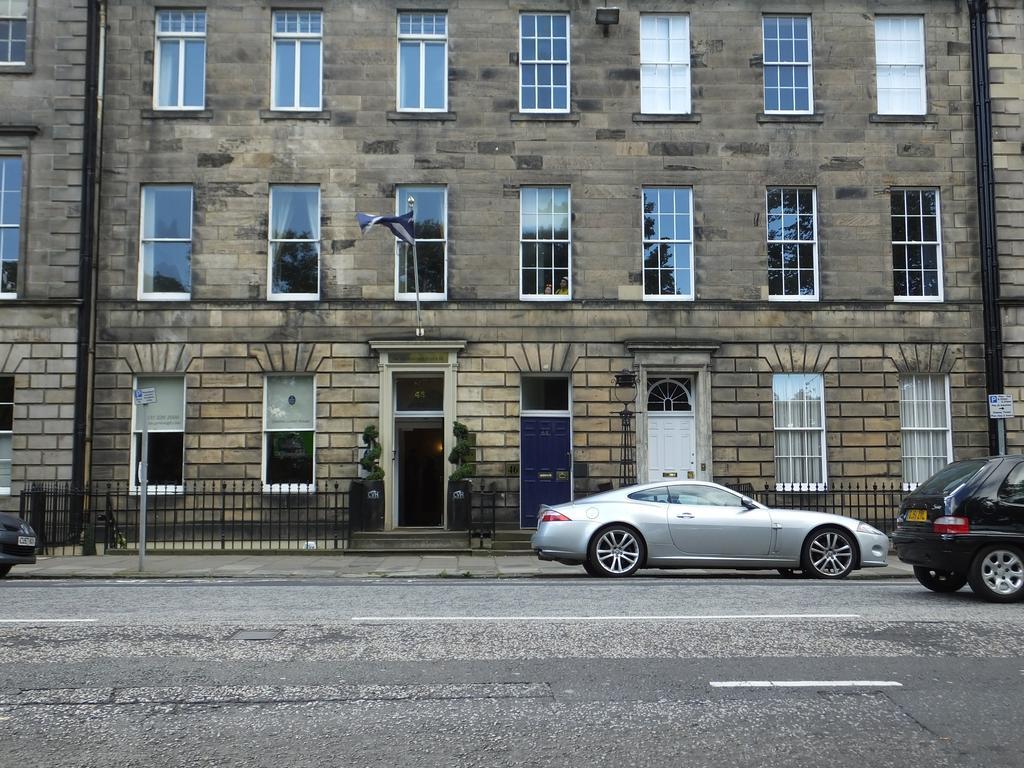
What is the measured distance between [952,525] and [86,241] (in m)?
17.1

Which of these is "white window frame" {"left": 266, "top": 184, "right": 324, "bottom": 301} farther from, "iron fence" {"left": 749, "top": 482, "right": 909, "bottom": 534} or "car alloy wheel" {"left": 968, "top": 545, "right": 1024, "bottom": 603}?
"car alloy wheel" {"left": 968, "top": 545, "right": 1024, "bottom": 603}

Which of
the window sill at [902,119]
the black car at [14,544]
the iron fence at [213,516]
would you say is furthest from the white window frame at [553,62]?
the black car at [14,544]

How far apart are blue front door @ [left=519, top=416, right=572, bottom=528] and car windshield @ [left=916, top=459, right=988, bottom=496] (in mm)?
9551

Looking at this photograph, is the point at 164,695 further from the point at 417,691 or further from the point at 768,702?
the point at 768,702

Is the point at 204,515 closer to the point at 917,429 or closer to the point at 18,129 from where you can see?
the point at 18,129

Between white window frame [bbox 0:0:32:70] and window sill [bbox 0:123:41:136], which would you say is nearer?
window sill [bbox 0:123:41:136]

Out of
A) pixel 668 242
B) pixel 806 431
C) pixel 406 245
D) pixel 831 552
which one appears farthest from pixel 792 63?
pixel 831 552

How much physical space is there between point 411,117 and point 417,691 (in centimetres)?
1676

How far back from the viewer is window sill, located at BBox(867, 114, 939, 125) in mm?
21984

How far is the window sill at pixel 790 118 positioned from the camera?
2188 centimetres

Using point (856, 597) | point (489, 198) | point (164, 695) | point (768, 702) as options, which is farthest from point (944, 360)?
point (164, 695)

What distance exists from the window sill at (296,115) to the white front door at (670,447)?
9254 mm

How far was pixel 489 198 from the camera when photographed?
21578 mm

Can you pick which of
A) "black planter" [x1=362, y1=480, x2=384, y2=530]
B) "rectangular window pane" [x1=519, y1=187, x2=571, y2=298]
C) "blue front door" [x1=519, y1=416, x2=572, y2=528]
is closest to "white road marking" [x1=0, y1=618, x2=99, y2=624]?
"black planter" [x1=362, y1=480, x2=384, y2=530]
